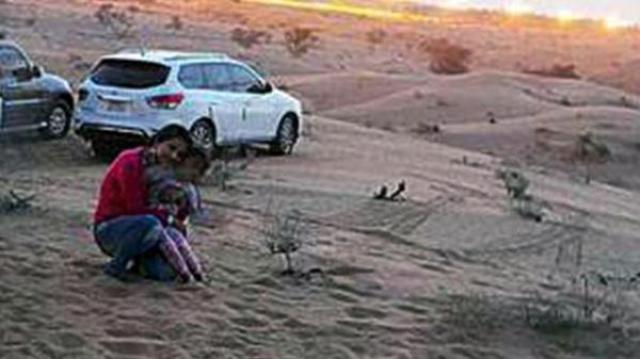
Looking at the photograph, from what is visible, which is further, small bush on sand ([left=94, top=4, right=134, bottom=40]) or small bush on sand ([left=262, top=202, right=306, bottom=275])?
small bush on sand ([left=94, top=4, right=134, bottom=40])

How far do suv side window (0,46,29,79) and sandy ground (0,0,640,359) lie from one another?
113 centimetres

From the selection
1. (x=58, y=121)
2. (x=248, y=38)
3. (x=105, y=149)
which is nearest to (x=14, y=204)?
(x=105, y=149)

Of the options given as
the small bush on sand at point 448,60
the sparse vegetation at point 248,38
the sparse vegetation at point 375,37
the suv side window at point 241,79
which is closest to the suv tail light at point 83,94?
the suv side window at point 241,79

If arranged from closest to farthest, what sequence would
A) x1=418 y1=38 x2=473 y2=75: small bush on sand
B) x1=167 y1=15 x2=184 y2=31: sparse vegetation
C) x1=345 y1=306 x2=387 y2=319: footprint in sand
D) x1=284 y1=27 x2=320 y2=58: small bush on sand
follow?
x1=345 y1=306 x2=387 y2=319: footprint in sand → x1=418 y1=38 x2=473 y2=75: small bush on sand → x1=284 y1=27 x2=320 y2=58: small bush on sand → x1=167 y1=15 x2=184 y2=31: sparse vegetation

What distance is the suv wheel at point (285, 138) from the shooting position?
85.4 ft

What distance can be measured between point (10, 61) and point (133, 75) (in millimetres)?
2118

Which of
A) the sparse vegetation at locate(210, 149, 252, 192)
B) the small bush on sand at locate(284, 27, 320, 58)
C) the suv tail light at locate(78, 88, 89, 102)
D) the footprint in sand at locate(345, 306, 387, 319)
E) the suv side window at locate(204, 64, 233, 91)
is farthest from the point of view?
the small bush on sand at locate(284, 27, 320, 58)

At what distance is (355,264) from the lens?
46.1 ft

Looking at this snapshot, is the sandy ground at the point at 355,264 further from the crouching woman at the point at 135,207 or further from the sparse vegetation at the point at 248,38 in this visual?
the sparse vegetation at the point at 248,38

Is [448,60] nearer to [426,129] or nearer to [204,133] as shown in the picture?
[426,129]

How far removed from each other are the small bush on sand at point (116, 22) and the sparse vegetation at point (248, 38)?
4.72 m

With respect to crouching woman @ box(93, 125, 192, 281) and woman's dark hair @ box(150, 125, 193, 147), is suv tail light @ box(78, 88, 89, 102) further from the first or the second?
woman's dark hair @ box(150, 125, 193, 147)

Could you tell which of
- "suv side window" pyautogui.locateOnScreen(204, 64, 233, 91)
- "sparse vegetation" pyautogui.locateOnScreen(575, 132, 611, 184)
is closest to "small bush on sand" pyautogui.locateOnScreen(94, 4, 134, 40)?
"sparse vegetation" pyautogui.locateOnScreen(575, 132, 611, 184)

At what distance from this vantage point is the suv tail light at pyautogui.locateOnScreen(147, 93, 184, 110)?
22219 millimetres
